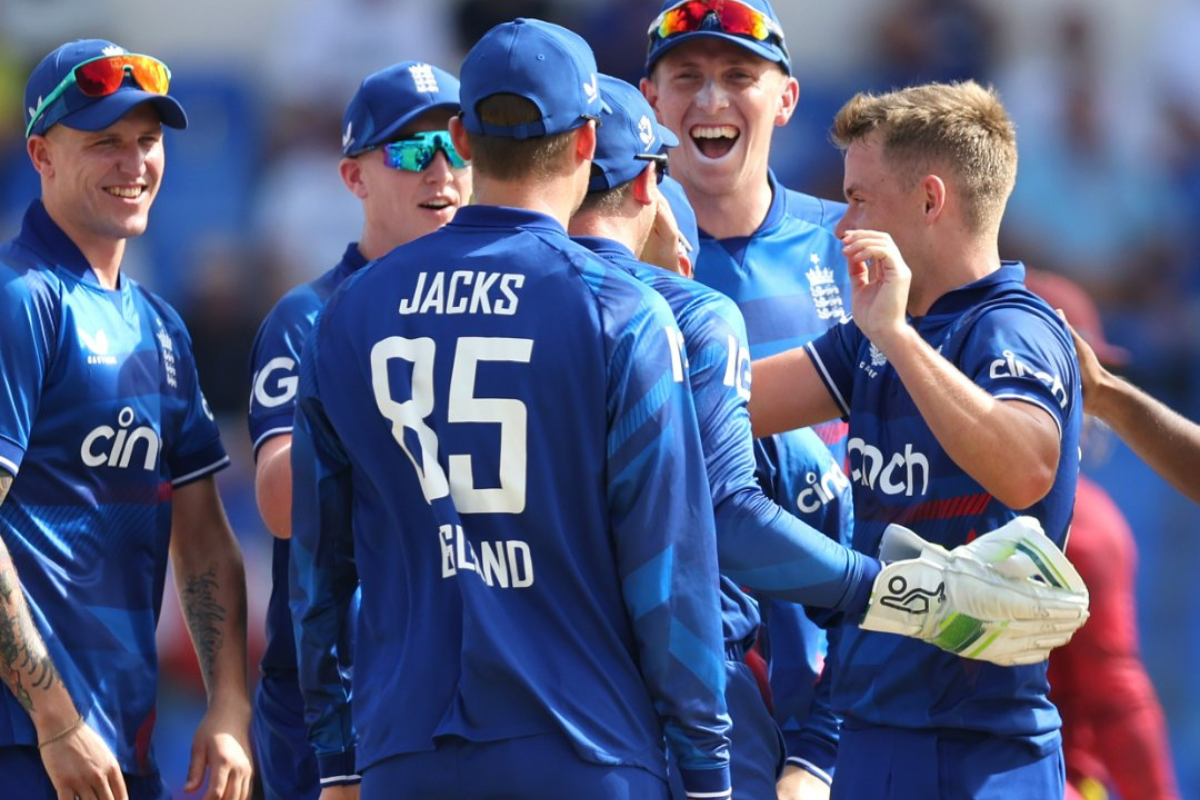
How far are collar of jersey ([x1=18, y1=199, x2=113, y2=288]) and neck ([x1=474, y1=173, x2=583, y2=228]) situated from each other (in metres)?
1.40

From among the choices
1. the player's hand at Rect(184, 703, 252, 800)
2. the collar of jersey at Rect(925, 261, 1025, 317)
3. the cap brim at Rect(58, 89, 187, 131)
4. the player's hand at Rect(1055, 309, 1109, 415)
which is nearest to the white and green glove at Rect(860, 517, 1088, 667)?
the collar of jersey at Rect(925, 261, 1025, 317)

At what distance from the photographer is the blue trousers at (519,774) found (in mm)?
3291

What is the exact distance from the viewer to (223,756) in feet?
15.1

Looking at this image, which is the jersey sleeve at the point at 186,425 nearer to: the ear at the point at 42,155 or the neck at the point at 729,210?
the ear at the point at 42,155

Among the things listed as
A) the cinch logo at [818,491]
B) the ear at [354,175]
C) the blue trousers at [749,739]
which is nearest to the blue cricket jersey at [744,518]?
the blue trousers at [749,739]

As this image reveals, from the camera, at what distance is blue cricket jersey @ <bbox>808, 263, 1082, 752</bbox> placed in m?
3.91

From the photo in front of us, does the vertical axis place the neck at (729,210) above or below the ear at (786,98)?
below

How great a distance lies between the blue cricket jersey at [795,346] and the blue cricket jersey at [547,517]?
134 centimetres

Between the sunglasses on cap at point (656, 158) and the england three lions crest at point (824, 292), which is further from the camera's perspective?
the england three lions crest at point (824, 292)

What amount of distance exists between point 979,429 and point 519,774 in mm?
1197

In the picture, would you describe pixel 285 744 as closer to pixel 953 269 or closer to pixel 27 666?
pixel 27 666

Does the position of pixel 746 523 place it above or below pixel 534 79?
below

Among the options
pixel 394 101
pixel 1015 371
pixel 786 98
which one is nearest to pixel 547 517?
pixel 1015 371

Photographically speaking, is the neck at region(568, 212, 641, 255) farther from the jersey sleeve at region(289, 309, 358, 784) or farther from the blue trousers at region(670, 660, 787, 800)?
the blue trousers at region(670, 660, 787, 800)
